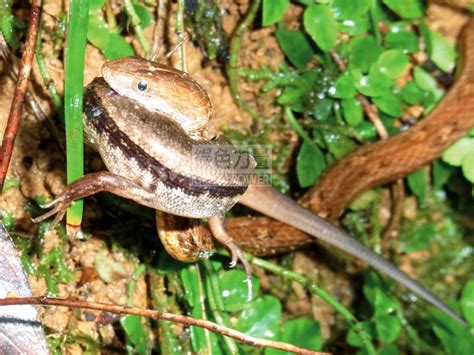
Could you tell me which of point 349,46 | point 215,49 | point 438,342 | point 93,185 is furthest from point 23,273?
point 438,342

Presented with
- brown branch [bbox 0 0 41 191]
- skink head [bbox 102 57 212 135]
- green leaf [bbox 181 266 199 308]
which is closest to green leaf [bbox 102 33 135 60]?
brown branch [bbox 0 0 41 191]

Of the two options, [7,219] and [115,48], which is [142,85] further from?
[7,219]

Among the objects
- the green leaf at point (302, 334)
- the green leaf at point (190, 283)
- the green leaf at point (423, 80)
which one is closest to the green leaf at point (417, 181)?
the green leaf at point (423, 80)

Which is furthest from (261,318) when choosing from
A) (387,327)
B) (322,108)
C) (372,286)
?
(322,108)

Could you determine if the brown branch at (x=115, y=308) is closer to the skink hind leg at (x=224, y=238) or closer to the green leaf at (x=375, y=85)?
the skink hind leg at (x=224, y=238)

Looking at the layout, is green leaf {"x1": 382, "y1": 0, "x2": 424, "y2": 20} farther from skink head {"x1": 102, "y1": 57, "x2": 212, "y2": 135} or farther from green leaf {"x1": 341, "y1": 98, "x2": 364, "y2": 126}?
skink head {"x1": 102, "y1": 57, "x2": 212, "y2": 135}
